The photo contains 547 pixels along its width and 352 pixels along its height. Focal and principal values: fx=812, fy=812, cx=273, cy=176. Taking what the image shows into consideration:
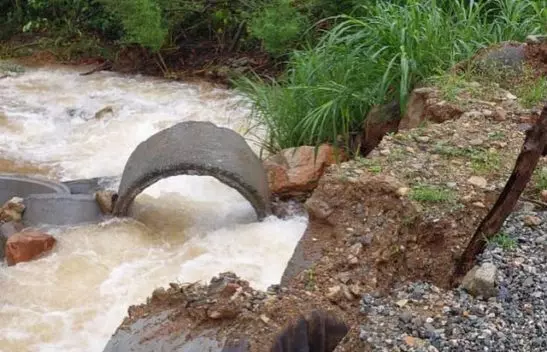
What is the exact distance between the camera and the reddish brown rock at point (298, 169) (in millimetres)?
5367

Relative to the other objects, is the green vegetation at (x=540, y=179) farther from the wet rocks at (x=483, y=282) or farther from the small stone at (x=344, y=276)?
the small stone at (x=344, y=276)

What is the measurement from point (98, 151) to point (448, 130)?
3470 mm

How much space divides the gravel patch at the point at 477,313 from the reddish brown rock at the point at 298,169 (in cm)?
221

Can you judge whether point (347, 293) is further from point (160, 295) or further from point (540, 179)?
point (540, 179)

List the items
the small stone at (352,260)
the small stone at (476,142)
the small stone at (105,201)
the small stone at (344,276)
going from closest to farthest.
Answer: the small stone at (344,276) → the small stone at (352,260) → the small stone at (476,142) → the small stone at (105,201)

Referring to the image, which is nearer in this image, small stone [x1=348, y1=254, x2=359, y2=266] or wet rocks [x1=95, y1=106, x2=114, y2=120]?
small stone [x1=348, y1=254, x2=359, y2=266]

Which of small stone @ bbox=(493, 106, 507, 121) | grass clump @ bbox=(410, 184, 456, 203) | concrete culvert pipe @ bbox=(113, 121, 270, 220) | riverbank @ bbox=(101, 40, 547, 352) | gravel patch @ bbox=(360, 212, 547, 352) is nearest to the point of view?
gravel patch @ bbox=(360, 212, 547, 352)

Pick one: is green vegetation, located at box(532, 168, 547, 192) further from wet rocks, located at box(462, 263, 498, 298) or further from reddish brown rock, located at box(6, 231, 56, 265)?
reddish brown rock, located at box(6, 231, 56, 265)

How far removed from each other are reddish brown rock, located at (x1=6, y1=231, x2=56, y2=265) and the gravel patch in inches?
100

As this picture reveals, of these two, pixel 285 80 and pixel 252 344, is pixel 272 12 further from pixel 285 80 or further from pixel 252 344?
pixel 252 344

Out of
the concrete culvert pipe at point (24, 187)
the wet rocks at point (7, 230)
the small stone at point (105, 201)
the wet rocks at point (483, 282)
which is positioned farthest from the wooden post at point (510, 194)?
the concrete culvert pipe at point (24, 187)

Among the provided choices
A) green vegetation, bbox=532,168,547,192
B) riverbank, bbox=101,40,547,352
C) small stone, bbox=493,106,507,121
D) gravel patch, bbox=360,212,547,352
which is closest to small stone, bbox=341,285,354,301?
riverbank, bbox=101,40,547,352

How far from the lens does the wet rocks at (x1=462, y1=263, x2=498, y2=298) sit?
2938mm

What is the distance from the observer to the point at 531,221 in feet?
11.0
